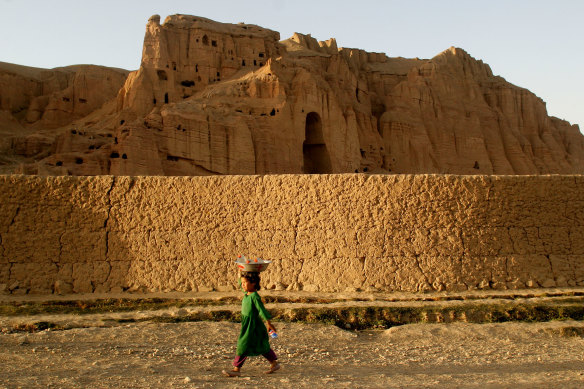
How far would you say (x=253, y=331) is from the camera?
244 inches

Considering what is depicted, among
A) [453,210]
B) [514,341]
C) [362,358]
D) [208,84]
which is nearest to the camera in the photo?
[362,358]

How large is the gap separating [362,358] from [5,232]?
253 inches

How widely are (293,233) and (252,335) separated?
164 inches

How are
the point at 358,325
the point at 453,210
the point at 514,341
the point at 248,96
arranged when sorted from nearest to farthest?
the point at 514,341, the point at 358,325, the point at 453,210, the point at 248,96

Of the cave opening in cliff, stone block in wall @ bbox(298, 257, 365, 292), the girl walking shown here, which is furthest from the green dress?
the cave opening in cliff

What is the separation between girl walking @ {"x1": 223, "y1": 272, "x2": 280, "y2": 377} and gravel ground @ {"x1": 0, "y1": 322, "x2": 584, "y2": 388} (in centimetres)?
16

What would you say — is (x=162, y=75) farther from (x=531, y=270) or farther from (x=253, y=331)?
(x=253, y=331)

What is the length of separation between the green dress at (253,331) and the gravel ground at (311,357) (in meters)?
0.26

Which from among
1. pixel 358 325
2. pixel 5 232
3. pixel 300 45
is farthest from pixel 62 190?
pixel 300 45

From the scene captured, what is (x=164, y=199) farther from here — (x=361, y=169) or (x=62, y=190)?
(x=361, y=169)

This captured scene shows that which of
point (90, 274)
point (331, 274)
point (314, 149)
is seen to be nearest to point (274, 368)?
point (331, 274)

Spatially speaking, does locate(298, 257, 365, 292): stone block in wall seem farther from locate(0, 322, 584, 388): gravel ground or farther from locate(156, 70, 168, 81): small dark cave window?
locate(156, 70, 168, 81): small dark cave window

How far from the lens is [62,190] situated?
1034 centimetres

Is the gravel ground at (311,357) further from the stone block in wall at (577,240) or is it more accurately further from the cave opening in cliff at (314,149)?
the cave opening in cliff at (314,149)
